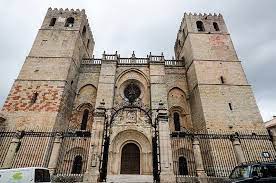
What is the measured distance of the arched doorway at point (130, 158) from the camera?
12836mm

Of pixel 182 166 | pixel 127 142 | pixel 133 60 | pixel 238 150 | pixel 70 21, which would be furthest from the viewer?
pixel 70 21

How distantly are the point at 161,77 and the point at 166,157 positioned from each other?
8501 millimetres

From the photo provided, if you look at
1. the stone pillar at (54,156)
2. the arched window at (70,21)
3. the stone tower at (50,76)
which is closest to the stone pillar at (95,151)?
the stone pillar at (54,156)

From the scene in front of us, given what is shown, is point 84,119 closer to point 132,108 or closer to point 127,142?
point 127,142

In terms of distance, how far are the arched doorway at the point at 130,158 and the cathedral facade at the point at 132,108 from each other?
66mm

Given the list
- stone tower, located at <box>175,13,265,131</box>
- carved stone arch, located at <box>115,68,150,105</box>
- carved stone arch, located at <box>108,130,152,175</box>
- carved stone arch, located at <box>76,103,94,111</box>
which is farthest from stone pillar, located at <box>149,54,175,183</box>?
carved stone arch, located at <box>76,103,94,111</box>

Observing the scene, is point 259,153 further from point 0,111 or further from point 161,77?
point 0,111

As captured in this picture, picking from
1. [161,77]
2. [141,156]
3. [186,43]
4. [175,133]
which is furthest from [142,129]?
[186,43]

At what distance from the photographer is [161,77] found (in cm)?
1653

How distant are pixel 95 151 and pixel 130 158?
4141 millimetres

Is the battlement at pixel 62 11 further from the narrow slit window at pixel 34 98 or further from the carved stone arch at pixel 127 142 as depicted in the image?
the carved stone arch at pixel 127 142

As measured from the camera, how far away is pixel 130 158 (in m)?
13.2

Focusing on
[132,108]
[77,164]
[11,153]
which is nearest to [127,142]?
[132,108]

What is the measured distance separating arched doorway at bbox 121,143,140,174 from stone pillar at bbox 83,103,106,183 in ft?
12.0
